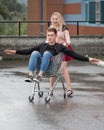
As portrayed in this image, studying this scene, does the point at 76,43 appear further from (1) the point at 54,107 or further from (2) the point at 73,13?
(1) the point at 54,107

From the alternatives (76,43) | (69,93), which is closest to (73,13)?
(76,43)

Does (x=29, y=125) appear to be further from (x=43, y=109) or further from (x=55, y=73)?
(x=55, y=73)

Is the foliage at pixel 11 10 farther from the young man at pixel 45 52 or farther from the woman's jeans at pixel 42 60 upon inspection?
the woman's jeans at pixel 42 60

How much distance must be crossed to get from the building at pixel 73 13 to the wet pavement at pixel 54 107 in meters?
10.6

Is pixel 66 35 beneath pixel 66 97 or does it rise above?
above

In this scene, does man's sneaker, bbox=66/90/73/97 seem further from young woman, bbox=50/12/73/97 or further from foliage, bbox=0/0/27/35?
foliage, bbox=0/0/27/35

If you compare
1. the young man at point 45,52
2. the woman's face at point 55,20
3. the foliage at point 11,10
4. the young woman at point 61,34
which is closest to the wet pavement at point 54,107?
the young woman at point 61,34

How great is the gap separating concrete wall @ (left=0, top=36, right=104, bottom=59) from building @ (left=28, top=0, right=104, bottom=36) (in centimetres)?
310

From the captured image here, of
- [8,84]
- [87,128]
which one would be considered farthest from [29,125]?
[8,84]

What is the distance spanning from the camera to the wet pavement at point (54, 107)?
750 centimetres

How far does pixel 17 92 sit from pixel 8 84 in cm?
128

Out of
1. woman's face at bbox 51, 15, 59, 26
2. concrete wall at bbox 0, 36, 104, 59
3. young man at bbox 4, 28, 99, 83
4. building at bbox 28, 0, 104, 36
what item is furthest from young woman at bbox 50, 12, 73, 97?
building at bbox 28, 0, 104, 36

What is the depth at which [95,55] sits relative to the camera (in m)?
19.2

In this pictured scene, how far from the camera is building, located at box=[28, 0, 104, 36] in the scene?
Answer: 24.0m
